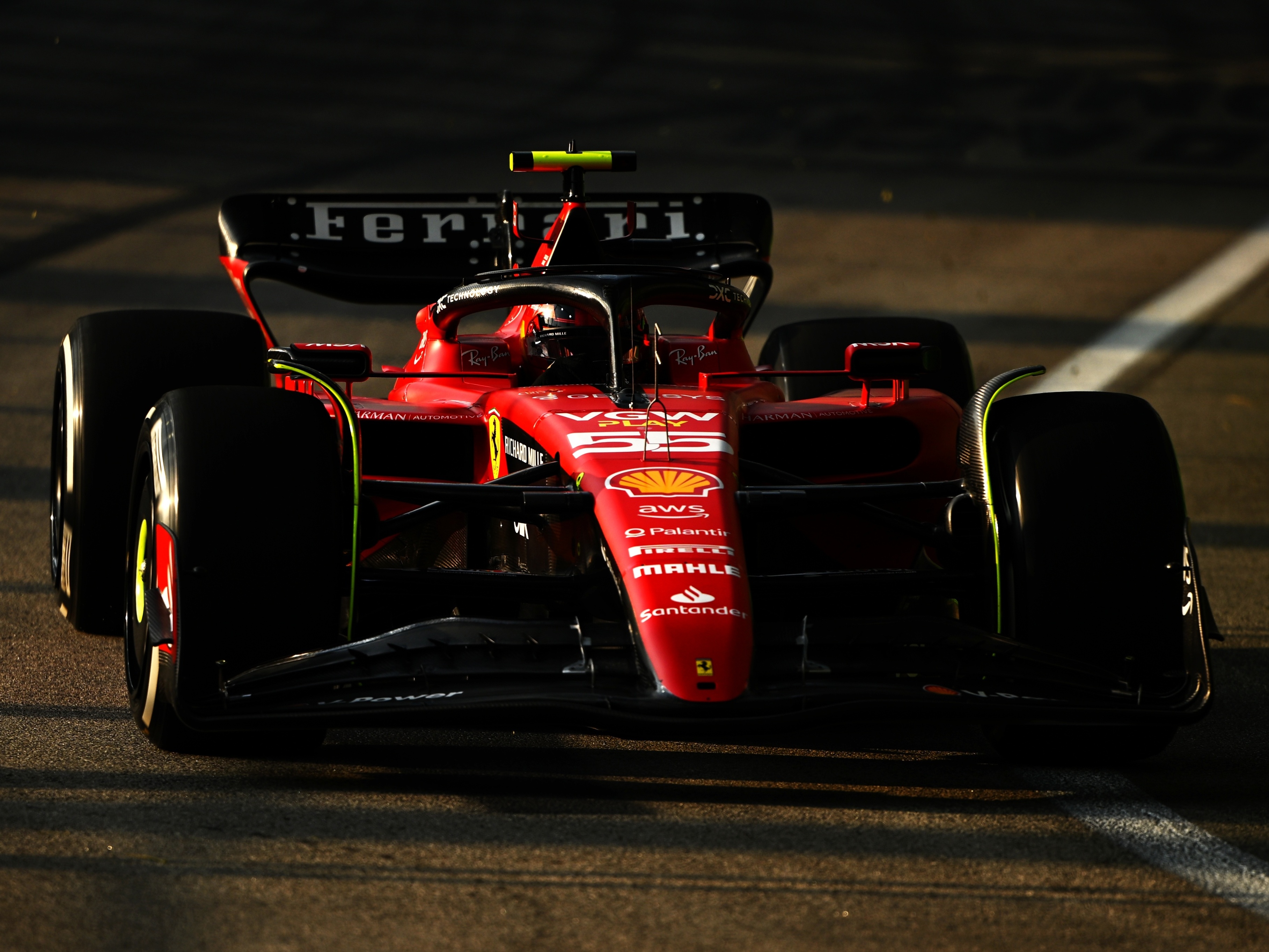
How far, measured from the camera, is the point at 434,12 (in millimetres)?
27250

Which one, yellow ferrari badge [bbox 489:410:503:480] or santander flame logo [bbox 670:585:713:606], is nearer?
santander flame logo [bbox 670:585:713:606]

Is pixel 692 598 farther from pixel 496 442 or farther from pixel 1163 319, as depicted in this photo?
pixel 1163 319

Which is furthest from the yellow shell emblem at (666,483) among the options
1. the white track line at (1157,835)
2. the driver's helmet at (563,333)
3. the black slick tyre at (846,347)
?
the black slick tyre at (846,347)

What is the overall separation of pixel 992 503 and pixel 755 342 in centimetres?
727

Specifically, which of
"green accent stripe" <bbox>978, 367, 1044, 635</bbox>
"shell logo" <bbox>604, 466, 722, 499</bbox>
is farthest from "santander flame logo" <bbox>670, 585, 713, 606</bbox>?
"green accent stripe" <bbox>978, 367, 1044, 635</bbox>

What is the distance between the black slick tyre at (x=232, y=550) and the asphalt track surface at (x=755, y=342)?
0.25 meters

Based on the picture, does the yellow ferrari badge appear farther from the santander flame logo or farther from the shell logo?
the santander flame logo

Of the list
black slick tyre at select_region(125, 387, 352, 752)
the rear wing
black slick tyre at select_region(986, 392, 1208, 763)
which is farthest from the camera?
the rear wing

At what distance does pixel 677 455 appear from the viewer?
15.1ft

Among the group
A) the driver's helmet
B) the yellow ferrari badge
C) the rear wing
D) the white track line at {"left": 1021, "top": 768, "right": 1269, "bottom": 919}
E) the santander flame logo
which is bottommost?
the white track line at {"left": 1021, "top": 768, "right": 1269, "bottom": 919}

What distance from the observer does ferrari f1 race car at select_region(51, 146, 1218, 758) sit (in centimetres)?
400

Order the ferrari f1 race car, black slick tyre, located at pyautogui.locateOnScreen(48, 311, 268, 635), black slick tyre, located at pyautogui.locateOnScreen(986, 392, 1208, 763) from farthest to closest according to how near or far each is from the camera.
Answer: black slick tyre, located at pyautogui.locateOnScreen(48, 311, 268, 635), black slick tyre, located at pyautogui.locateOnScreen(986, 392, 1208, 763), the ferrari f1 race car

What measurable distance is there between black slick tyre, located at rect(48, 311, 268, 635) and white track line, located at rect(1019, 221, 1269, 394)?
4.86m

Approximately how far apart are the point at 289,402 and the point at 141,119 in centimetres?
1686
